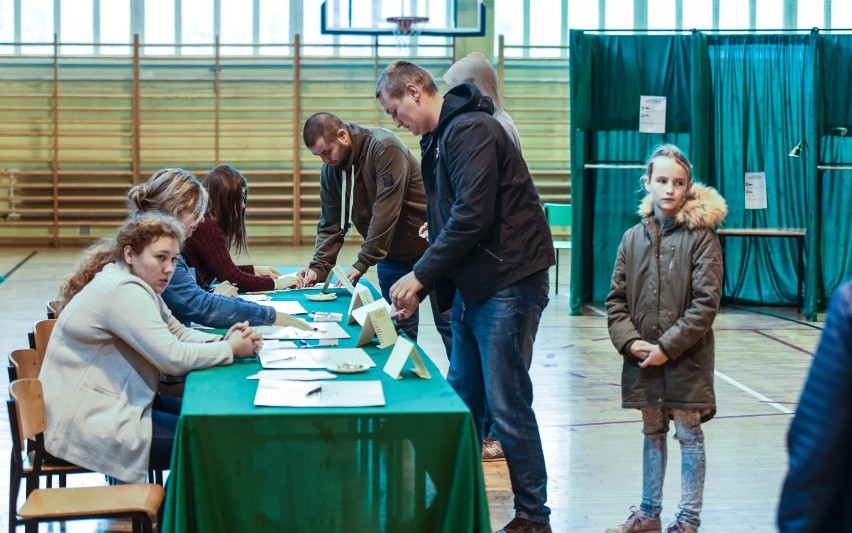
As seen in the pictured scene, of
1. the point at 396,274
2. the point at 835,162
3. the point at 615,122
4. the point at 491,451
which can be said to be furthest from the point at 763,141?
the point at 491,451

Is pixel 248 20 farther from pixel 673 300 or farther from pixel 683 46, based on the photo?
pixel 673 300

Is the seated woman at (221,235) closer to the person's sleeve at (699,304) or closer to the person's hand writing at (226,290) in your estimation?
the person's hand writing at (226,290)

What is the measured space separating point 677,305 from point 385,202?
1.54 metres

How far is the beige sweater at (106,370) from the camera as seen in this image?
8.46 feet

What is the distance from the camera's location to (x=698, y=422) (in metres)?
3.02

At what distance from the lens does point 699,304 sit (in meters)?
2.96

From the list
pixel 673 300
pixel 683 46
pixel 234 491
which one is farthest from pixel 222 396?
pixel 683 46

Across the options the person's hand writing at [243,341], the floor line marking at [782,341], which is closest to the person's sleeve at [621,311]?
the person's hand writing at [243,341]

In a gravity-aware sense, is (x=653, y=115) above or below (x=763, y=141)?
above

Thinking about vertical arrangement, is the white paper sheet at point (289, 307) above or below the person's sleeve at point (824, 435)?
below

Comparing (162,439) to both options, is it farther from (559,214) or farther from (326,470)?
(559,214)

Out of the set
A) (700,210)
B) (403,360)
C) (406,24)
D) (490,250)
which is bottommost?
(403,360)

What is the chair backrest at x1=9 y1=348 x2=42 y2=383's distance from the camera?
2.77 meters

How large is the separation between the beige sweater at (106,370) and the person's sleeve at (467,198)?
2.28 ft
